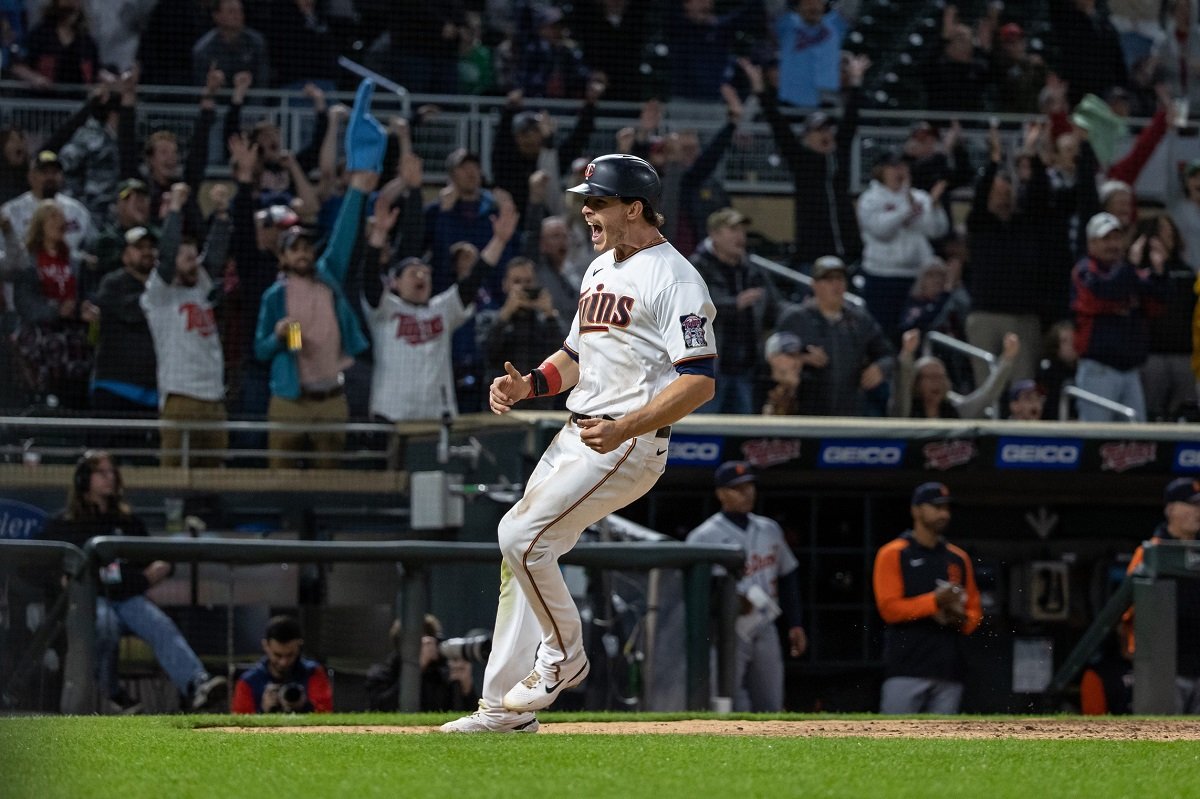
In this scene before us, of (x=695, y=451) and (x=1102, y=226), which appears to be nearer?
(x=695, y=451)

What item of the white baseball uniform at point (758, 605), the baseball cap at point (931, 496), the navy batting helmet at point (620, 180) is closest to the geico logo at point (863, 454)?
the white baseball uniform at point (758, 605)

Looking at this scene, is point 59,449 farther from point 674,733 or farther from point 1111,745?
point 1111,745

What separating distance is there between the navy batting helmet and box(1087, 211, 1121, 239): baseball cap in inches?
287

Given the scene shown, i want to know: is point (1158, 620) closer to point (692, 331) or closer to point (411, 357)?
point (692, 331)

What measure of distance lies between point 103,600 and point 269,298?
334 centimetres

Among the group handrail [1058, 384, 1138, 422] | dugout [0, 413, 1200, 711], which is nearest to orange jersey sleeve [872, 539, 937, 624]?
dugout [0, 413, 1200, 711]

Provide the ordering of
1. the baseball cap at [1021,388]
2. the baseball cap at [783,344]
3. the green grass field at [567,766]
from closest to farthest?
the green grass field at [567,766]
the baseball cap at [783,344]
the baseball cap at [1021,388]

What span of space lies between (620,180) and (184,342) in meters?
5.91

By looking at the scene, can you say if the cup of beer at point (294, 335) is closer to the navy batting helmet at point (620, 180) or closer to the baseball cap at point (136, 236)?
the baseball cap at point (136, 236)

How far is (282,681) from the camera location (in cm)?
759

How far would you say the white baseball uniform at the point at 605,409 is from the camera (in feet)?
17.2

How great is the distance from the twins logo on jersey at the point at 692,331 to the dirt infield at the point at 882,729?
137cm

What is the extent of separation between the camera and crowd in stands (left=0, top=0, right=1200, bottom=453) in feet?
35.6

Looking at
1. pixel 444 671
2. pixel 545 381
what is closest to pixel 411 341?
pixel 444 671
